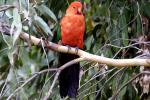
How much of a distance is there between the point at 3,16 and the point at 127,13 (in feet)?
3.60

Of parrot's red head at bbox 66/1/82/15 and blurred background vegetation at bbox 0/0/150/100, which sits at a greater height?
parrot's red head at bbox 66/1/82/15

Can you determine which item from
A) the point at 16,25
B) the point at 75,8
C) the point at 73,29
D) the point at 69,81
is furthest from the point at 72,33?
the point at 16,25

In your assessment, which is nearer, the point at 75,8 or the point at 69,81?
the point at 69,81

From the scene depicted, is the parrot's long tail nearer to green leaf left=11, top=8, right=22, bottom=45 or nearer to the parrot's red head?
the parrot's red head

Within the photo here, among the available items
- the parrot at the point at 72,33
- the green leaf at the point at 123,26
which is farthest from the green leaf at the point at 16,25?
the green leaf at the point at 123,26

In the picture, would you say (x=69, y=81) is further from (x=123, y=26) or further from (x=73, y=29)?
(x=123, y=26)

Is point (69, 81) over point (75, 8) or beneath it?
beneath

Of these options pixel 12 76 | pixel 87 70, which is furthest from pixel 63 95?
pixel 12 76

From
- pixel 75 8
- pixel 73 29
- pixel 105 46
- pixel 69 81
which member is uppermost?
pixel 75 8

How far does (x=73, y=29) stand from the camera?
106 inches

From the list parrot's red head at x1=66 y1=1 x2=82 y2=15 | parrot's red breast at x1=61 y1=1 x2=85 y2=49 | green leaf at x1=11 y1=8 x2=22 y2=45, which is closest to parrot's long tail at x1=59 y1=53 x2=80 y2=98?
parrot's red breast at x1=61 y1=1 x2=85 y2=49

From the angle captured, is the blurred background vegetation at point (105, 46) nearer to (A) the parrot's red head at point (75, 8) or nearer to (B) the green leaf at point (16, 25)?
(A) the parrot's red head at point (75, 8)

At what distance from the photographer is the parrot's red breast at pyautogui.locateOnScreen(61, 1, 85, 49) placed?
106 inches

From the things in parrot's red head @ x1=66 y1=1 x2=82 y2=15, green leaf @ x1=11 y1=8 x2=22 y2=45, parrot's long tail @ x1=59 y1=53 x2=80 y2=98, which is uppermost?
green leaf @ x1=11 y1=8 x2=22 y2=45
